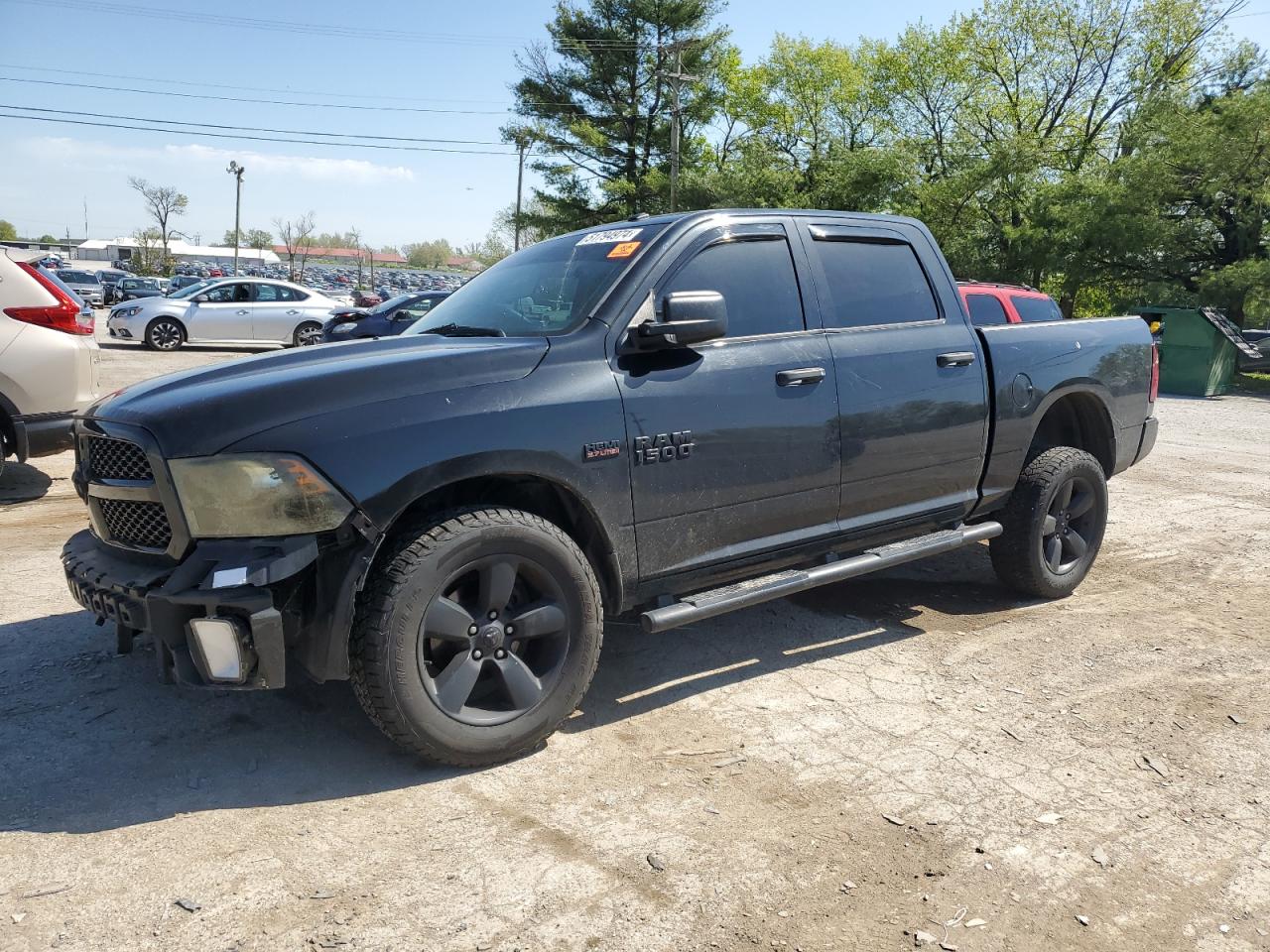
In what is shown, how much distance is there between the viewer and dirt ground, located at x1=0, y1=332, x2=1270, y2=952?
2.57 metres

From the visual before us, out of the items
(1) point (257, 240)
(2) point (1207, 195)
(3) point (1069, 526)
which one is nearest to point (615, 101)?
(2) point (1207, 195)

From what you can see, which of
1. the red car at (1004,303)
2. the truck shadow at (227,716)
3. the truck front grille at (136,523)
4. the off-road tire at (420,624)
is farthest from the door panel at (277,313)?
the off-road tire at (420,624)

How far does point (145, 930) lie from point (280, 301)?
67.4 feet

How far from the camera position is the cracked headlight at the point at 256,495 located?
9.77 ft

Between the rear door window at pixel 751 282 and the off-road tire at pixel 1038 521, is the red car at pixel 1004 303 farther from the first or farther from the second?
the rear door window at pixel 751 282

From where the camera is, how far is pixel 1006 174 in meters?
33.4

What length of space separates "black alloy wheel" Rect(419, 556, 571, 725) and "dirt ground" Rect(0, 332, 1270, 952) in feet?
0.88

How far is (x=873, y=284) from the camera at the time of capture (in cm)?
463

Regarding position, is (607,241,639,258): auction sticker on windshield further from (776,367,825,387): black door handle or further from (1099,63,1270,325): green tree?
(1099,63,1270,325): green tree

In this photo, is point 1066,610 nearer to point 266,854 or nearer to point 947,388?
point 947,388

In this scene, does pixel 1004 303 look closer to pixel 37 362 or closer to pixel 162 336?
pixel 37 362

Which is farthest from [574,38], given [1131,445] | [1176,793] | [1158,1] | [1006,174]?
[1176,793]

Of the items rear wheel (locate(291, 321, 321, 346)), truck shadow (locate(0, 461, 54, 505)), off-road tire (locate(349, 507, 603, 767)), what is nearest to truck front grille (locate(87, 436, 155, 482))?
off-road tire (locate(349, 507, 603, 767))

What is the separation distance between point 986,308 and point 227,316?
671 inches
